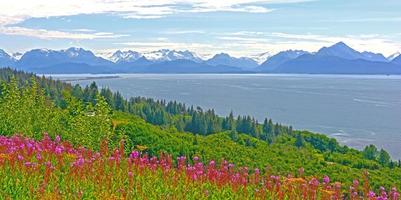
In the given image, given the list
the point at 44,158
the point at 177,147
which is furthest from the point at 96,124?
the point at 177,147

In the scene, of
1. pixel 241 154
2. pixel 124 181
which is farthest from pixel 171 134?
pixel 124 181

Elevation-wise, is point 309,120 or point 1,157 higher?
point 1,157

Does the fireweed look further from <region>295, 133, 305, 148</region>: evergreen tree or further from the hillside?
<region>295, 133, 305, 148</region>: evergreen tree

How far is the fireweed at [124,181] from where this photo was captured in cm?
736

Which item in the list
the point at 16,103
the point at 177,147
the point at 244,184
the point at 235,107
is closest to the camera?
the point at 244,184

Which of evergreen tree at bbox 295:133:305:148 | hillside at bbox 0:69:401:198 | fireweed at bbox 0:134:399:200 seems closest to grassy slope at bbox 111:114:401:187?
hillside at bbox 0:69:401:198

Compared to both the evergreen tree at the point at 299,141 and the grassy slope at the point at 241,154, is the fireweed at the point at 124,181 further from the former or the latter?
the evergreen tree at the point at 299,141

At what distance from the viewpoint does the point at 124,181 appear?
813 centimetres

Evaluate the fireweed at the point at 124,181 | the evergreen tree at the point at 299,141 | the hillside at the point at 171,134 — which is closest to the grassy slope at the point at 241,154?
the hillside at the point at 171,134

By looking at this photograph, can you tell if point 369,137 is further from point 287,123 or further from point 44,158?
point 44,158

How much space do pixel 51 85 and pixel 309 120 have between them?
5440 centimetres

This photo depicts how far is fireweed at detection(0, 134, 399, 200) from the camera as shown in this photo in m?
7.36

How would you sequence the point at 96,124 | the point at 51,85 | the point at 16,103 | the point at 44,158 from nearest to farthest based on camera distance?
1. the point at 44,158
2. the point at 16,103
3. the point at 96,124
4. the point at 51,85

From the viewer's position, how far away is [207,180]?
8.38 m
